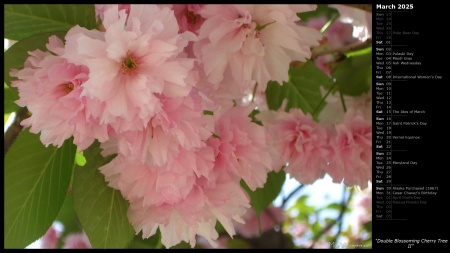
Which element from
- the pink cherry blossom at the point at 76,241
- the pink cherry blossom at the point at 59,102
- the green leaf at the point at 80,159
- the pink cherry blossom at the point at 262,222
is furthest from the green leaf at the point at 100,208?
the pink cherry blossom at the point at 262,222

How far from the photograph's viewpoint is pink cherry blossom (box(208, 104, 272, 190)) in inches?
29.3

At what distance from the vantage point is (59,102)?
65 cm

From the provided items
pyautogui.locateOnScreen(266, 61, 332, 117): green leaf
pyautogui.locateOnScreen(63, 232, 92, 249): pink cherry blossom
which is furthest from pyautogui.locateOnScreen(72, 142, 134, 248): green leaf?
pyautogui.locateOnScreen(63, 232, 92, 249): pink cherry blossom

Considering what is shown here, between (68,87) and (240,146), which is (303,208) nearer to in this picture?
(240,146)

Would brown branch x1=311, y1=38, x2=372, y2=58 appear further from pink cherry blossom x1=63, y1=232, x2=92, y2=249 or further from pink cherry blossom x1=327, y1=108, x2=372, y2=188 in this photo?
pink cherry blossom x1=63, y1=232, x2=92, y2=249

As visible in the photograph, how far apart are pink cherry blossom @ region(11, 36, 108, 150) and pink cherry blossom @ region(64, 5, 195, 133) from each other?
0.07ft

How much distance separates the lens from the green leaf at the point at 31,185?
0.79m

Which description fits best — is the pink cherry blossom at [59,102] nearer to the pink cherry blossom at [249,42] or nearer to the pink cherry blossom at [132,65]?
the pink cherry blossom at [132,65]

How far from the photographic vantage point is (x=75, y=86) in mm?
647

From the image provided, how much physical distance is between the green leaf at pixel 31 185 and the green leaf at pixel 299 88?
0.52 m


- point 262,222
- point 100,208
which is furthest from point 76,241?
point 100,208

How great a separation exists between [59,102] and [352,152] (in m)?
0.54

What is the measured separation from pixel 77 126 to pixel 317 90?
682 millimetres
